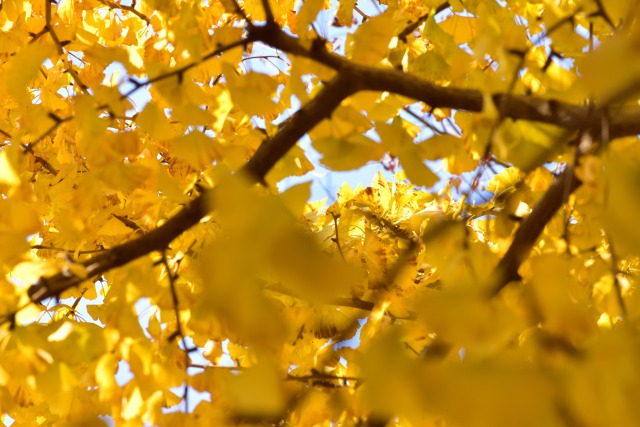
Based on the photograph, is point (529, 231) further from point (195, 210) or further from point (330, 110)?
point (195, 210)

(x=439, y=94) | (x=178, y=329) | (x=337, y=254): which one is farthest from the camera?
(x=337, y=254)

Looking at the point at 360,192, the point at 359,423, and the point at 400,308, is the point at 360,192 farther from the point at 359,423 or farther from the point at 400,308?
the point at 359,423

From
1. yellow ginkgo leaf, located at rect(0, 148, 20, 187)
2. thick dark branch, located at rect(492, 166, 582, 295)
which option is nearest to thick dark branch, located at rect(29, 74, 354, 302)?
yellow ginkgo leaf, located at rect(0, 148, 20, 187)

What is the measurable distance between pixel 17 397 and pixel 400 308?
0.96 meters

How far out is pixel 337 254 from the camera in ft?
6.99

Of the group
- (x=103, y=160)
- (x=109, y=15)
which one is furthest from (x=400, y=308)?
(x=109, y=15)

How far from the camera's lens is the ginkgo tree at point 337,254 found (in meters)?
0.59

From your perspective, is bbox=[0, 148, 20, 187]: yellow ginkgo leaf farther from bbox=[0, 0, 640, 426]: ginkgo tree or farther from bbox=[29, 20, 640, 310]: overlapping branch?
bbox=[29, 20, 640, 310]: overlapping branch

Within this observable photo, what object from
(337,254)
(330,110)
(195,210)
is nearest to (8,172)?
(195,210)

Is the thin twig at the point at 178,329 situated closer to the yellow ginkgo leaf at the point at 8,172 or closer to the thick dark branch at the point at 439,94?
the yellow ginkgo leaf at the point at 8,172

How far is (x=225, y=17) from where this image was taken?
2.27 m

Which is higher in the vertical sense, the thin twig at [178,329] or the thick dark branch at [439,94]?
the thick dark branch at [439,94]

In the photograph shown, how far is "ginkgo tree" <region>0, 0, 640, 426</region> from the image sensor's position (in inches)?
23.4

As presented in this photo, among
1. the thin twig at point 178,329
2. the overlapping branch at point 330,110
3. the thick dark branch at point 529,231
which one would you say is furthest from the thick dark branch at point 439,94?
the thin twig at point 178,329
